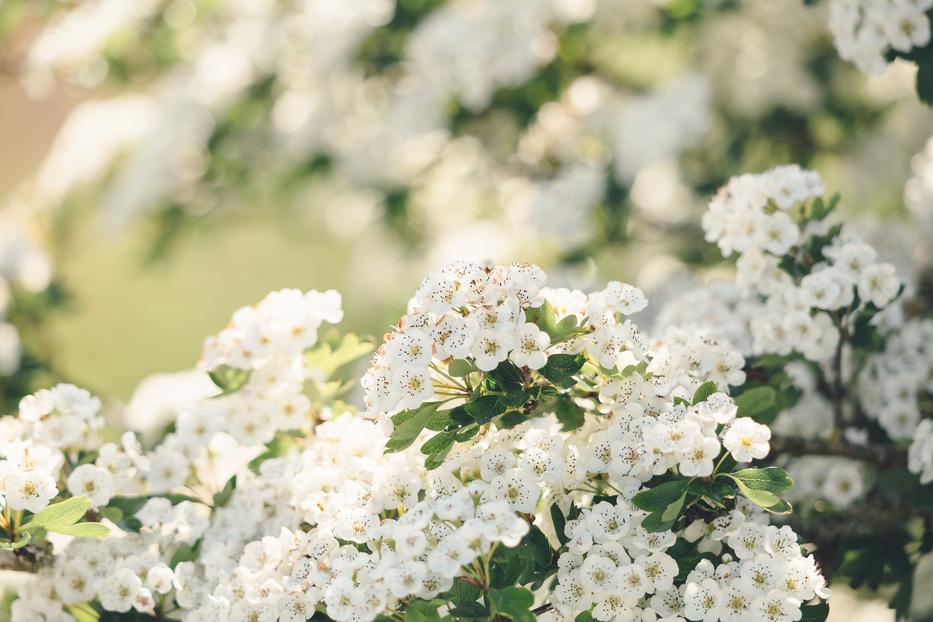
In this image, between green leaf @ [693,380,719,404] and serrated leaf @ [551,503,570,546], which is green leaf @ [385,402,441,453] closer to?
serrated leaf @ [551,503,570,546]

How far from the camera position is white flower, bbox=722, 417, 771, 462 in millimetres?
1059

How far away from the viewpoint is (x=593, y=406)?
124 centimetres

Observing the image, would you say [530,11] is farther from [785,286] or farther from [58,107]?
[58,107]

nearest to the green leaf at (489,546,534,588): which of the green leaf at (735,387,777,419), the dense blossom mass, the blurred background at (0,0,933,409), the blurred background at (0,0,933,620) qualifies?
the dense blossom mass

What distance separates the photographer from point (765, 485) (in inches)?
41.8

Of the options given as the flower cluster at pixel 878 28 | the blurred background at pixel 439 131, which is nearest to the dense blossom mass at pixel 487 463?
the flower cluster at pixel 878 28

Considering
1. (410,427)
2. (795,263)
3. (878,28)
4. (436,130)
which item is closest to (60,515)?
(410,427)

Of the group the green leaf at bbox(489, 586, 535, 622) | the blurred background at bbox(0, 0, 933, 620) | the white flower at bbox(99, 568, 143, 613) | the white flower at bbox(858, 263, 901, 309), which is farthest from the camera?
the blurred background at bbox(0, 0, 933, 620)

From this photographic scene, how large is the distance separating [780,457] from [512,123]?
162 centimetres

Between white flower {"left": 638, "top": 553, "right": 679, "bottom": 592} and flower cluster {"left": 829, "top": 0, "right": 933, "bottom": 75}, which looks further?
flower cluster {"left": 829, "top": 0, "right": 933, "bottom": 75}

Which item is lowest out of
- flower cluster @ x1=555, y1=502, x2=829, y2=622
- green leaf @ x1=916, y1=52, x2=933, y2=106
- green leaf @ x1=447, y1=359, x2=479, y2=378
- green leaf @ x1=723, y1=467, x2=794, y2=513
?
flower cluster @ x1=555, y1=502, x2=829, y2=622

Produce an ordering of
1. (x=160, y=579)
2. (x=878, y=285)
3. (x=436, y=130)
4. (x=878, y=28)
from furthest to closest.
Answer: (x=436, y=130) < (x=878, y=28) < (x=878, y=285) < (x=160, y=579)

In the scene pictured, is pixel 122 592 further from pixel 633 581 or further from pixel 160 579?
pixel 633 581

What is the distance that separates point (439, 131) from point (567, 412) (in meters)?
1.87
